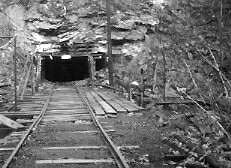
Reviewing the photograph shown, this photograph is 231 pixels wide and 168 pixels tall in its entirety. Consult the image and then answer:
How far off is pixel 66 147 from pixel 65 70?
34.2 m

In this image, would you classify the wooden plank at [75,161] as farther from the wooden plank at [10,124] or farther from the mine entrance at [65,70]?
the mine entrance at [65,70]

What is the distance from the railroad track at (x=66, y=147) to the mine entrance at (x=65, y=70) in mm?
27092

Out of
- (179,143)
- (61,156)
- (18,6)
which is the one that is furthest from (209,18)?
(18,6)

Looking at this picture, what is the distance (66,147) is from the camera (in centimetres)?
740

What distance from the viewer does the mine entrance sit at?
126 feet

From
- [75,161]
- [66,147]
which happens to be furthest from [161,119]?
[75,161]

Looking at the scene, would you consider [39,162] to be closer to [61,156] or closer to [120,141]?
[61,156]

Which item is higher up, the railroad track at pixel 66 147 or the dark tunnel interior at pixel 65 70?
the dark tunnel interior at pixel 65 70

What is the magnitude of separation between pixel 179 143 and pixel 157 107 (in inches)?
214

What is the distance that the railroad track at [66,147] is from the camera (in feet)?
20.3

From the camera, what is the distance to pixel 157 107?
494 inches

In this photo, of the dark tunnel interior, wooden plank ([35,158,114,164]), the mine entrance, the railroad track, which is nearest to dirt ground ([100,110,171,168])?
the railroad track

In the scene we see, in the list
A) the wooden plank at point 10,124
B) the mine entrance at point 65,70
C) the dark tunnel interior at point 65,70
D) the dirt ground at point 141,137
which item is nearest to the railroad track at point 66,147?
the dirt ground at point 141,137

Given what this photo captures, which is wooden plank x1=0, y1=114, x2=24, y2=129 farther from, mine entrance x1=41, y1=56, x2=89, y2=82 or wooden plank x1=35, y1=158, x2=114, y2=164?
mine entrance x1=41, y1=56, x2=89, y2=82
